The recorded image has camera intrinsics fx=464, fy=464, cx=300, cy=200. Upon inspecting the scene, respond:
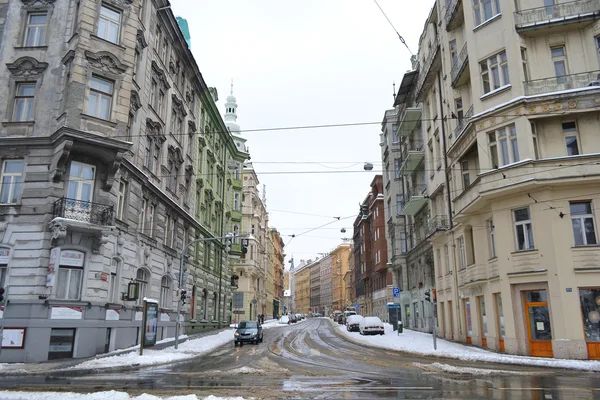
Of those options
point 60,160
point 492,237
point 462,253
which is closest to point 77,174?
point 60,160

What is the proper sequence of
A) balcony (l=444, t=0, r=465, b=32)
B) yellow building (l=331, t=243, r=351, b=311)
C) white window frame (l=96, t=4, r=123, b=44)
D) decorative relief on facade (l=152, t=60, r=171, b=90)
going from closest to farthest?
1. white window frame (l=96, t=4, r=123, b=44)
2. balcony (l=444, t=0, r=465, b=32)
3. decorative relief on facade (l=152, t=60, r=171, b=90)
4. yellow building (l=331, t=243, r=351, b=311)

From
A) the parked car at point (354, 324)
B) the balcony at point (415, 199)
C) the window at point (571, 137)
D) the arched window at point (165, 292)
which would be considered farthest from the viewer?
the parked car at point (354, 324)

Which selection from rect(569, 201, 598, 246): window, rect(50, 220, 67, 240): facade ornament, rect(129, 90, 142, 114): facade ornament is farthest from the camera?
rect(129, 90, 142, 114): facade ornament

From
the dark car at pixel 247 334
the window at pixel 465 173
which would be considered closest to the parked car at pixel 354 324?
Result: the dark car at pixel 247 334

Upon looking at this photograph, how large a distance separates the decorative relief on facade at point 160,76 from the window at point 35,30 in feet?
21.7

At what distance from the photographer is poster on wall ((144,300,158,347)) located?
2271cm

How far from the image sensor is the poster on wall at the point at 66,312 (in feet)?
65.2

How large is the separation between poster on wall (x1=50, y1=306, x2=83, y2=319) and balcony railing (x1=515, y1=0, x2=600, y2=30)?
964 inches

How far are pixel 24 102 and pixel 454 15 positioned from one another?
24296mm

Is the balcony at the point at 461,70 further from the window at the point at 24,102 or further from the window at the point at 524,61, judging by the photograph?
the window at the point at 24,102

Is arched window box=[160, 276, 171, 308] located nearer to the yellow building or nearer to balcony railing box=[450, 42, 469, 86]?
balcony railing box=[450, 42, 469, 86]

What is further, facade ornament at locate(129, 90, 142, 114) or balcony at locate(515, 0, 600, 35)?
facade ornament at locate(129, 90, 142, 114)

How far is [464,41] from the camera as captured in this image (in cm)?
2795

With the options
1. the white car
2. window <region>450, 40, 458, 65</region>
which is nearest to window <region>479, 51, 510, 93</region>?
window <region>450, 40, 458, 65</region>
